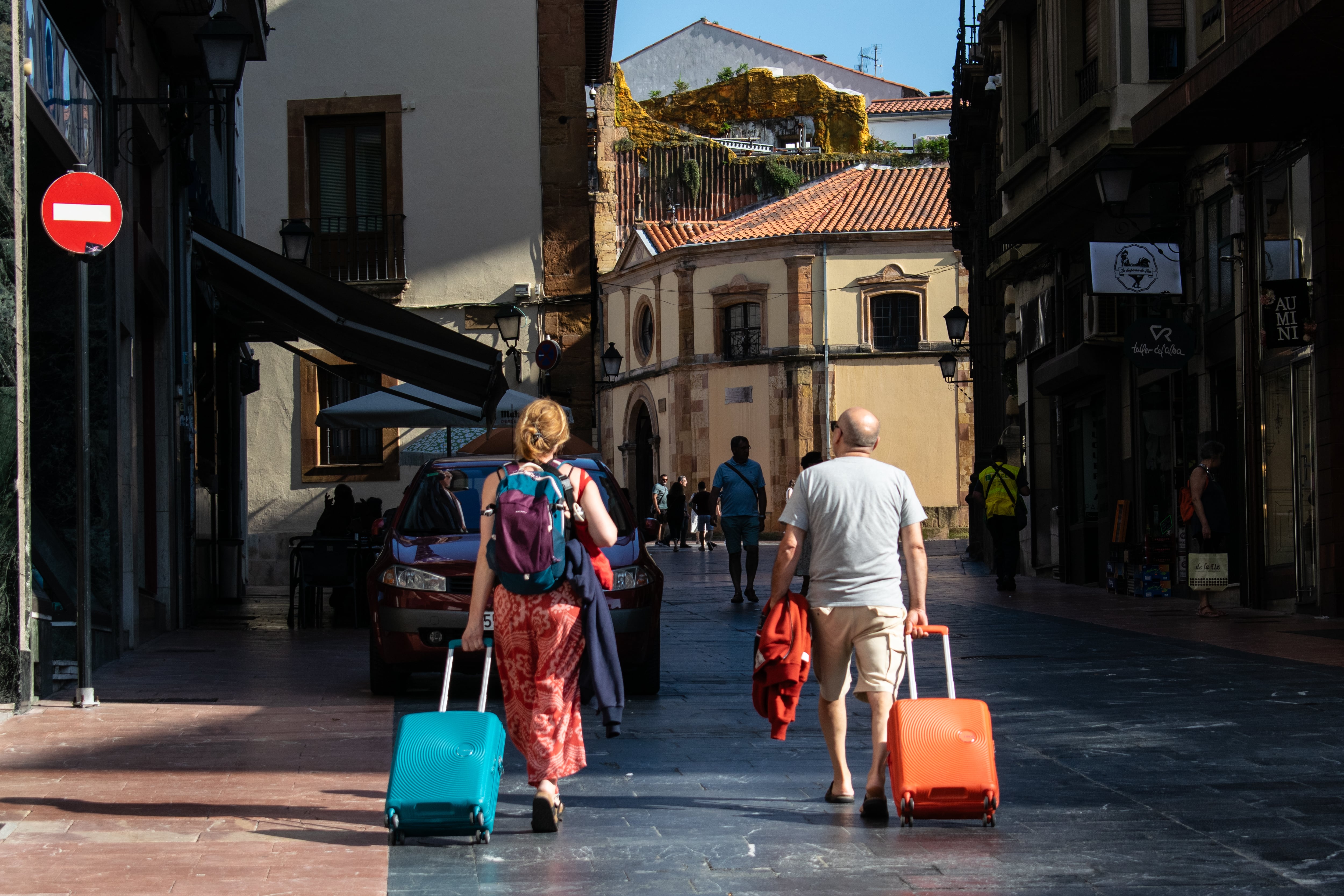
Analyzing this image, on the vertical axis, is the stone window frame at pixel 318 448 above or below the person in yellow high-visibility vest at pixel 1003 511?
above

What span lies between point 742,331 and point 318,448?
1196 inches

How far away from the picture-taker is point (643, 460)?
192 ft

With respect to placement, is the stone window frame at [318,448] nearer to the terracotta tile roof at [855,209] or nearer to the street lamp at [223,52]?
the street lamp at [223,52]

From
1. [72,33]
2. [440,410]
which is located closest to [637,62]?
[440,410]

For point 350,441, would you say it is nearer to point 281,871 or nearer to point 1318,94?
point 1318,94

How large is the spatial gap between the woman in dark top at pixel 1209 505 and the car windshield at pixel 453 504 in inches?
300

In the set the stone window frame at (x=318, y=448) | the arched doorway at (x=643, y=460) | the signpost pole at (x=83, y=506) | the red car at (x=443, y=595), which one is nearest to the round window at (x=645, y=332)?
the arched doorway at (x=643, y=460)

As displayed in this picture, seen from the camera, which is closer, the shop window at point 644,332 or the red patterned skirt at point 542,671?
the red patterned skirt at point 542,671

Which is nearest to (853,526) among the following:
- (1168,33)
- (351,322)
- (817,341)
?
(351,322)

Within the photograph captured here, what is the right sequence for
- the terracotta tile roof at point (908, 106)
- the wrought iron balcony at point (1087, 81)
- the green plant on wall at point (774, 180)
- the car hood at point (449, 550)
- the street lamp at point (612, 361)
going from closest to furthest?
the car hood at point (449, 550), the wrought iron balcony at point (1087, 81), the street lamp at point (612, 361), the green plant on wall at point (774, 180), the terracotta tile roof at point (908, 106)

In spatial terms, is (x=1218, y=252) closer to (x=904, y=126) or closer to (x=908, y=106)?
(x=904, y=126)

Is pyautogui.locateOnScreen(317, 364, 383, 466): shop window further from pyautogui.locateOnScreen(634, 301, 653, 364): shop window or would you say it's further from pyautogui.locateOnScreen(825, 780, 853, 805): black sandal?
pyautogui.locateOnScreen(634, 301, 653, 364): shop window

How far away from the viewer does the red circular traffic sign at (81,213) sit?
932 centimetres

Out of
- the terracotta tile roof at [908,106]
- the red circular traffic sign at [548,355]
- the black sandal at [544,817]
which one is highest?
the terracotta tile roof at [908,106]
